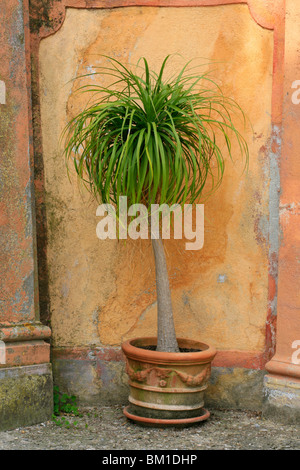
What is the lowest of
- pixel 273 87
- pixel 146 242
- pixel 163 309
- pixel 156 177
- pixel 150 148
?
pixel 163 309

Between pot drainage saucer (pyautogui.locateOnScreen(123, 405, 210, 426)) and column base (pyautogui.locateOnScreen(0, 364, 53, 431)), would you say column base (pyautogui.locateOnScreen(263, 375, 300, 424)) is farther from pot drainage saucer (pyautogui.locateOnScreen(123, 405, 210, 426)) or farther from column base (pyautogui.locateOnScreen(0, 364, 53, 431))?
column base (pyautogui.locateOnScreen(0, 364, 53, 431))

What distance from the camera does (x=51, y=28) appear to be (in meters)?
3.57

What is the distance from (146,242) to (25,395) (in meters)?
1.16

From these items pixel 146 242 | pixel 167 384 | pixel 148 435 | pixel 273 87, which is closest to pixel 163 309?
pixel 167 384

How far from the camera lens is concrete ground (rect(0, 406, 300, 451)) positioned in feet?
9.39

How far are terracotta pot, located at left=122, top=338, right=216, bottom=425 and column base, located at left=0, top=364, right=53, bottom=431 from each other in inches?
18.6

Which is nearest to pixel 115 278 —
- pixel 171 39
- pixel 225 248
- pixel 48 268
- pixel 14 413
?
pixel 48 268

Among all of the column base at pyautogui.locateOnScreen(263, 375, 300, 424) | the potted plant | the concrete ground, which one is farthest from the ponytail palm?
the column base at pyautogui.locateOnScreen(263, 375, 300, 424)

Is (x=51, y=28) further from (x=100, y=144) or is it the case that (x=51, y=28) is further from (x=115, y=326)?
(x=115, y=326)

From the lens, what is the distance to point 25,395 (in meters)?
3.12

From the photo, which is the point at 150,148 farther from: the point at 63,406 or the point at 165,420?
the point at 63,406

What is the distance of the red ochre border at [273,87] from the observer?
3.46 meters

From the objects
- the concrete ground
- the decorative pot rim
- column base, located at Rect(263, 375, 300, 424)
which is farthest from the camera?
column base, located at Rect(263, 375, 300, 424)
